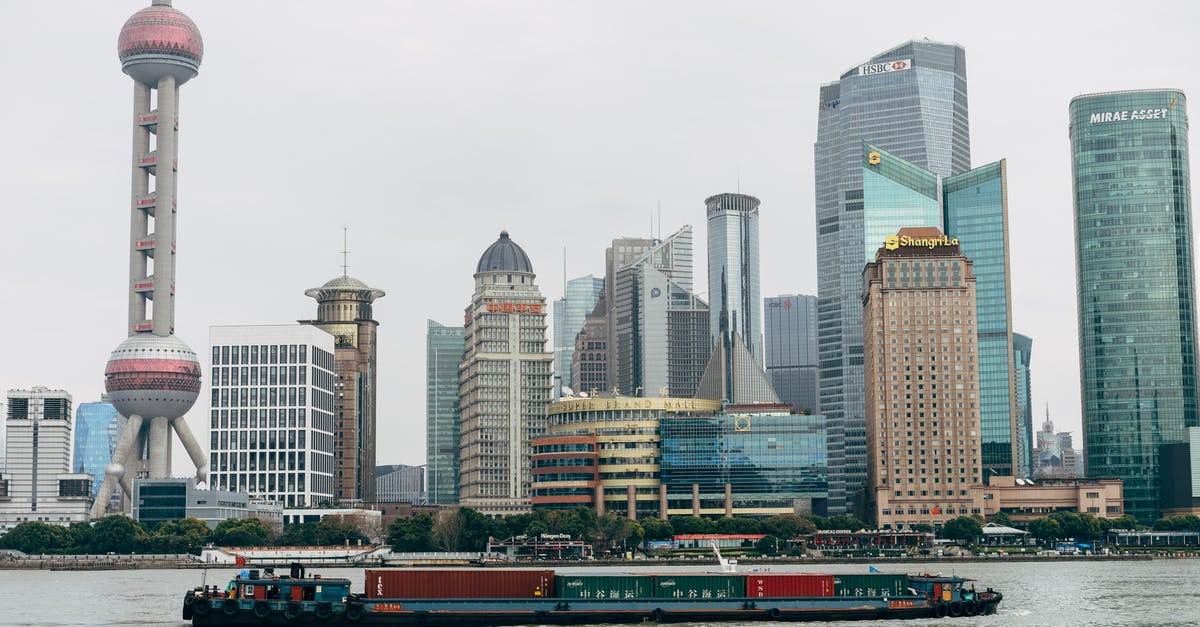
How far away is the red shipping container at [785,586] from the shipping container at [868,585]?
140 centimetres

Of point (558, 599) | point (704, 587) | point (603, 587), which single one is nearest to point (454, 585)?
point (558, 599)

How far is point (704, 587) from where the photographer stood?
138m

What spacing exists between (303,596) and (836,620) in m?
48.1

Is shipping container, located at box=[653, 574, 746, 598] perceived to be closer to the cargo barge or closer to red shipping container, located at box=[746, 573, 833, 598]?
the cargo barge

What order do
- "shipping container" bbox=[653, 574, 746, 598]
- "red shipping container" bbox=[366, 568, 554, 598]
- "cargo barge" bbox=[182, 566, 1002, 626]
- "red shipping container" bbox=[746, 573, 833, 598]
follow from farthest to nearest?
"red shipping container" bbox=[746, 573, 833, 598] < "shipping container" bbox=[653, 574, 746, 598] < "red shipping container" bbox=[366, 568, 554, 598] < "cargo barge" bbox=[182, 566, 1002, 626]

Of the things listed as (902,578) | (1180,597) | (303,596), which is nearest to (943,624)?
(902,578)

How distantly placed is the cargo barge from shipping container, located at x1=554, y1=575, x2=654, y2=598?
9 centimetres

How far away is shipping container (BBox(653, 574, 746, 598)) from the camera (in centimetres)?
13725

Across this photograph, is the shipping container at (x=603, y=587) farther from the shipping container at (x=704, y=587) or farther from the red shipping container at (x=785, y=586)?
the red shipping container at (x=785, y=586)

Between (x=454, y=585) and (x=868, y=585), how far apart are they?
38.5m

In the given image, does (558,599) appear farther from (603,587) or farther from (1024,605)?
(1024,605)

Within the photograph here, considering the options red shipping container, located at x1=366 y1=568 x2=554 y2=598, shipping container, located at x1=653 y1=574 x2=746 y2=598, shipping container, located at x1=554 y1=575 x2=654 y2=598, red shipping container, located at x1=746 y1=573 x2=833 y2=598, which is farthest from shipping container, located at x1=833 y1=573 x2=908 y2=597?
red shipping container, located at x1=366 y1=568 x2=554 y2=598

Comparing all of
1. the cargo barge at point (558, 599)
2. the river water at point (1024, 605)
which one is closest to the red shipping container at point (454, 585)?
the cargo barge at point (558, 599)

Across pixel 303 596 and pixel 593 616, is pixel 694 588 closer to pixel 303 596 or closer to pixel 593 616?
pixel 593 616
